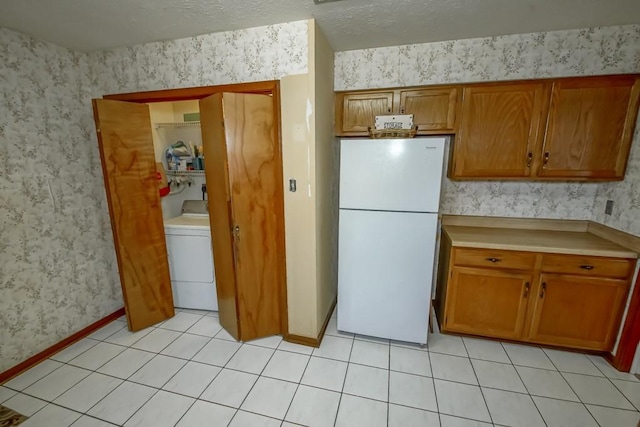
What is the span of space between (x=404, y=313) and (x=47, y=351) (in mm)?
2799

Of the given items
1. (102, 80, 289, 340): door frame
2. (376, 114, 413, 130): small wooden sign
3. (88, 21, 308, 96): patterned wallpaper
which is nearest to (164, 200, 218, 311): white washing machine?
(102, 80, 289, 340): door frame

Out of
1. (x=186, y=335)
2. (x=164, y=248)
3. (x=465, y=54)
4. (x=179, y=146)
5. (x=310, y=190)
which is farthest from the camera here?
(x=179, y=146)

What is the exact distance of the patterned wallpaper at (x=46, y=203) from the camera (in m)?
1.82

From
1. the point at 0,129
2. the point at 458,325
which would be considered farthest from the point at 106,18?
the point at 458,325

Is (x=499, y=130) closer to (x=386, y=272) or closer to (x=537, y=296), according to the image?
(x=537, y=296)

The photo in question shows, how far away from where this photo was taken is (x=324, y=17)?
5.65 ft

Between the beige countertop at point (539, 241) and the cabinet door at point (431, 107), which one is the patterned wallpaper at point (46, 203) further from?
the beige countertop at point (539, 241)

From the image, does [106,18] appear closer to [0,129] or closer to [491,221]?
[0,129]

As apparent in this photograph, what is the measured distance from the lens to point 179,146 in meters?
2.93

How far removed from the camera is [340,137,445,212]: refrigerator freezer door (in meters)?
1.83

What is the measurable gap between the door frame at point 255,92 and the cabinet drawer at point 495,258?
4.61 feet

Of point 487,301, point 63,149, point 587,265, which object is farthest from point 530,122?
point 63,149

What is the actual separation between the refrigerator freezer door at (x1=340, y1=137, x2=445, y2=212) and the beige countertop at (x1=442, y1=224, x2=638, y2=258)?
51 centimetres

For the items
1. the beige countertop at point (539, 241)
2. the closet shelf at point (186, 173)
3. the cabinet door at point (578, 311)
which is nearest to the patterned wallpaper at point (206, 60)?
the closet shelf at point (186, 173)
